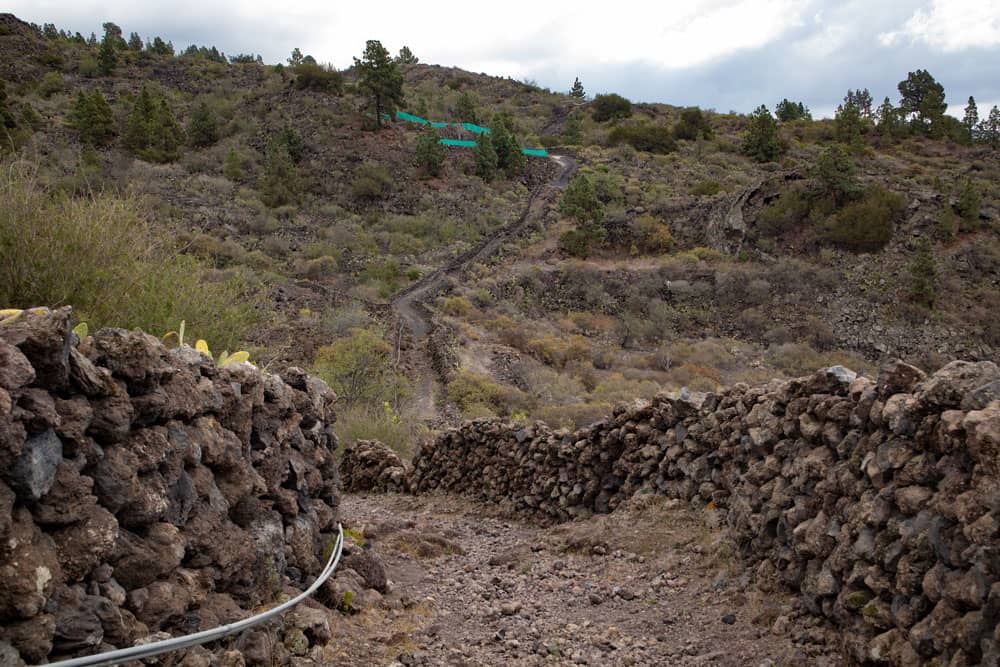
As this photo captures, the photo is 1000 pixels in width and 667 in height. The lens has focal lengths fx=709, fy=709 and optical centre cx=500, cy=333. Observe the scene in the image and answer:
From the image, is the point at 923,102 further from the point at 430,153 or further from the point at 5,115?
the point at 5,115

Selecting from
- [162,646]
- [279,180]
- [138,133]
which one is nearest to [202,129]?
[138,133]

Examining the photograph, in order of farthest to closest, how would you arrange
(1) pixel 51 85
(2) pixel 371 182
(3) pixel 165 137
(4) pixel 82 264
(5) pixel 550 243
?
(1) pixel 51 85 < (2) pixel 371 182 < (3) pixel 165 137 < (5) pixel 550 243 < (4) pixel 82 264

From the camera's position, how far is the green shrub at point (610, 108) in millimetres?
72250

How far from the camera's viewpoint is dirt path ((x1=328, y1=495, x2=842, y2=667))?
15.9 ft

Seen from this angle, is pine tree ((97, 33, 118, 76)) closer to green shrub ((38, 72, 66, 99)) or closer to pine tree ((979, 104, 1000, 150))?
green shrub ((38, 72, 66, 99))

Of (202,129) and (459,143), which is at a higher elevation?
(459,143)

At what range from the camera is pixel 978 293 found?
30578 millimetres

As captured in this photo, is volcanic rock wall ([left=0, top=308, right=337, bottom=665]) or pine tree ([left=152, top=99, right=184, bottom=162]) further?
pine tree ([left=152, top=99, right=184, bottom=162])

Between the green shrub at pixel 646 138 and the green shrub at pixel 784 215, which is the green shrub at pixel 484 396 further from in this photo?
the green shrub at pixel 646 138

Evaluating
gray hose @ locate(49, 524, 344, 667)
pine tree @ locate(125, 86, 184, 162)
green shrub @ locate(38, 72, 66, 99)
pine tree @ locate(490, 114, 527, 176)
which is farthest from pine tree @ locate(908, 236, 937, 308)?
green shrub @ locate(38, 72, 66, 99)

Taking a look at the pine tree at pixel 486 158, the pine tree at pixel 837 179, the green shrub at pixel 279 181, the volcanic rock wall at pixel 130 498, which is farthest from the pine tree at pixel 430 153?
the volcanic rock wall at pixel 130 498

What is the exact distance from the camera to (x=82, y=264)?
6.14 m

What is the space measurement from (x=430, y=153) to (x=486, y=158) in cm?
440

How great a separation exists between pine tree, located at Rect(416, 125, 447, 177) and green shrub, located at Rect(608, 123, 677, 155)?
59.2ft
